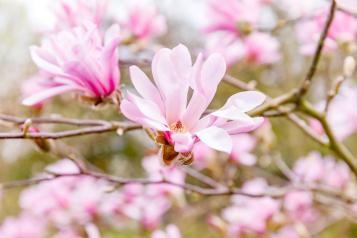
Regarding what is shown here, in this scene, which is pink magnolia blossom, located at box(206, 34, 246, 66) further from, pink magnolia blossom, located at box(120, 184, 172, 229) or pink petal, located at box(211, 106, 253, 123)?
→ pink petal, located at box(211, 106, 253, 123)

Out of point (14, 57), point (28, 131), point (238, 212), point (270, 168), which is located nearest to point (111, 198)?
point (238, 212)

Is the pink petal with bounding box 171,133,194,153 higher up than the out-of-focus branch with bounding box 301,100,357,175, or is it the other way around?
the pink petal with bounding box 171,133,194,153

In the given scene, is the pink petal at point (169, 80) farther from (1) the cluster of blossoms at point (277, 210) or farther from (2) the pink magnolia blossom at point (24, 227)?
(2) the pink magnolia blossom at point (24, 227)

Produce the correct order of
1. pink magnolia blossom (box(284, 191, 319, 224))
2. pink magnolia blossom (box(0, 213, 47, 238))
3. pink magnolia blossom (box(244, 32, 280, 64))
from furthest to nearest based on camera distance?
pink magnolia blossom (box(0, 213, 47, 238)) < pink magnolia blossom (box(284, 191, 319, 224)) < pink magnolia blossom (box(244, 32, 280, 64))

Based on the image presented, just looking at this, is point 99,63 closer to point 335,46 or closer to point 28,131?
point 28,131

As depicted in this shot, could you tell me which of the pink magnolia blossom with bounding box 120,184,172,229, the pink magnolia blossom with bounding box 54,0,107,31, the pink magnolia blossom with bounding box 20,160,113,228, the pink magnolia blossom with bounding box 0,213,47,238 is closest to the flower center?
the pink magnolia blossom with bounding box 54,0,107,31

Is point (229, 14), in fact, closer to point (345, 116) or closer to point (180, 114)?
point (345, 116)
